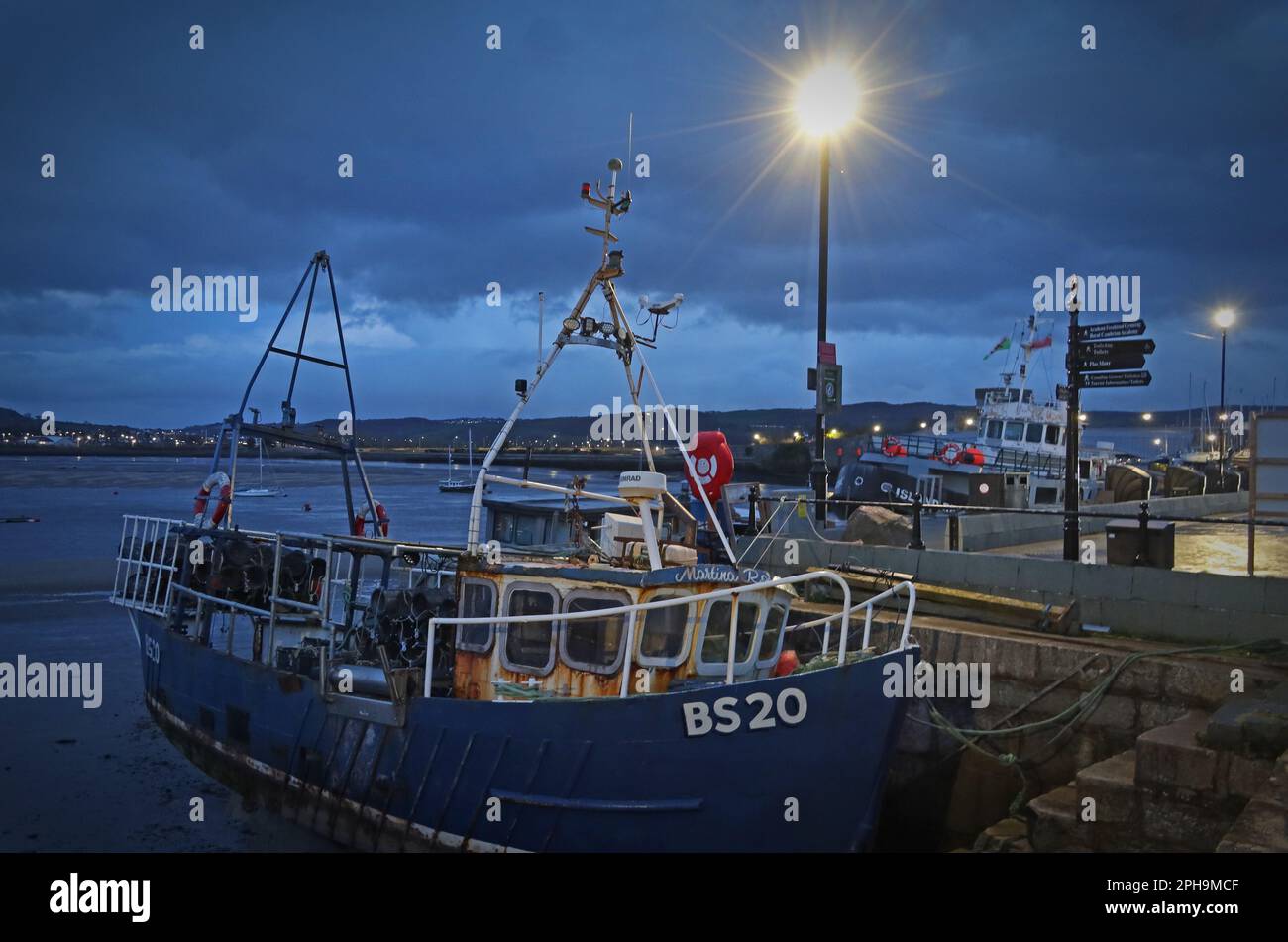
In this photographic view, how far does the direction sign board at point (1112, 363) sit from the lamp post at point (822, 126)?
4.10 meters

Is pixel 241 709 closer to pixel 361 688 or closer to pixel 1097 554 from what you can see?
pixel 361 688

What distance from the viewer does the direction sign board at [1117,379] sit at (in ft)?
41.9

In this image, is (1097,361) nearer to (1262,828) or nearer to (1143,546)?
(1143,546)

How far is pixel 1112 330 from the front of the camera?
13203mm

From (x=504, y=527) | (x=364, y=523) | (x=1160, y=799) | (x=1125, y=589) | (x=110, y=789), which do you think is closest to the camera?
(x=1160, y=799)

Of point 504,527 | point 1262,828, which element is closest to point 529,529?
point 504,527

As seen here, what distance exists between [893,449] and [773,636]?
27.5 metres

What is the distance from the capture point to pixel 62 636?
22141 mm

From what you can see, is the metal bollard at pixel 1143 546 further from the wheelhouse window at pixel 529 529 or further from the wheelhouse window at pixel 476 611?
the wheelhouse window at pixel 529 529

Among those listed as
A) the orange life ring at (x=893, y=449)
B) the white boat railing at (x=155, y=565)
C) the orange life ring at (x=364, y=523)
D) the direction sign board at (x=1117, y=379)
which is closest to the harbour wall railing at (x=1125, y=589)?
the direction sign board at (x=1117, y=379)

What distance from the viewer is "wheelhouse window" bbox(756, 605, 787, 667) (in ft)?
30.3
